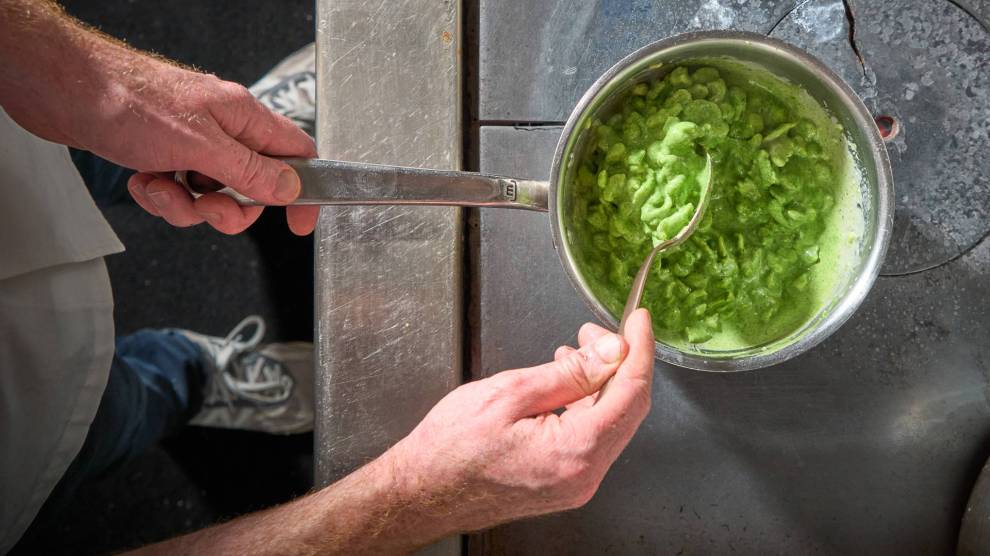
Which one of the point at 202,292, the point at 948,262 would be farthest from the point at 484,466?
the point at 202,292

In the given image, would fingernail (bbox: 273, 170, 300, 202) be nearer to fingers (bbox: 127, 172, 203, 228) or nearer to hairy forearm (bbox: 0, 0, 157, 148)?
fingers (bbox: 127, 172, 203, 228)

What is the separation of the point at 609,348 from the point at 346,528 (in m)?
0.55

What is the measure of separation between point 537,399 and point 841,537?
0.75m

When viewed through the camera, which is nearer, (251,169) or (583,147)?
(251,169)

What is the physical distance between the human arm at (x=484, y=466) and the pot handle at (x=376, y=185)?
0.27 m

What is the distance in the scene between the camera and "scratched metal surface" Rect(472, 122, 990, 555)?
4.26ft

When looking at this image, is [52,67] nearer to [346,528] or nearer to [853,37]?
[346,528]

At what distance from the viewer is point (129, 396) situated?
1550 millimetres

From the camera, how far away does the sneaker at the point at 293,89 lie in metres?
1.78

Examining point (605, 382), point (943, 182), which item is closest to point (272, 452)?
point (605, 382)

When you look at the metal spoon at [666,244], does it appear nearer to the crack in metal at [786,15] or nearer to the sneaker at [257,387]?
the crack in metal at [786,15]

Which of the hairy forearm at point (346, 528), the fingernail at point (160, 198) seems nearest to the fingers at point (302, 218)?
the fingernail at point (160, 198)

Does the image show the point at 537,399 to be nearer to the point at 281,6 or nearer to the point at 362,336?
the point at 362,336

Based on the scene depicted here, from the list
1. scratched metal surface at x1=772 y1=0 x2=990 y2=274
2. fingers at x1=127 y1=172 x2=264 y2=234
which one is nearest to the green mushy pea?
scratched metal surface at x1=772 y1=0 x2=990 y2=274
